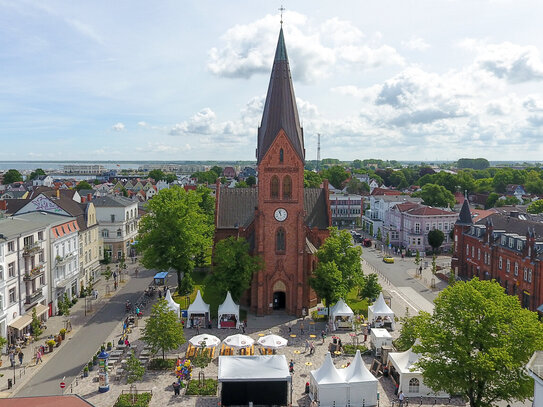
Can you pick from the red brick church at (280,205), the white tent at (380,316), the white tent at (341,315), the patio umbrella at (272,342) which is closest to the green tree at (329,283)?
the white tent at (341,315)

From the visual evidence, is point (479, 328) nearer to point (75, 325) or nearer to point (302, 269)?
point (302, 269)

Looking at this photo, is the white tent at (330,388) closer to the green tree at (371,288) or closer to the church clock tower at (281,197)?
the church clock tower at (281,197)

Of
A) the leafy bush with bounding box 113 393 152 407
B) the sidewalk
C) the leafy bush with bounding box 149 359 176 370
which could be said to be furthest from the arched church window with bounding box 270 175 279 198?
the leafy bush with bounding box 113 393 152 407

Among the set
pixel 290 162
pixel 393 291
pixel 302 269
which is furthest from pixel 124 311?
pixel 393 291

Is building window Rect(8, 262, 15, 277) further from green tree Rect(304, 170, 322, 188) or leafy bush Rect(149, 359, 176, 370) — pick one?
green tree Rect(304, 170, 322, 188)

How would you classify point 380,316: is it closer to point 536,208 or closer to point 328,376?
point 328,376

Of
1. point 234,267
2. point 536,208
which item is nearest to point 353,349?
point 234,267
